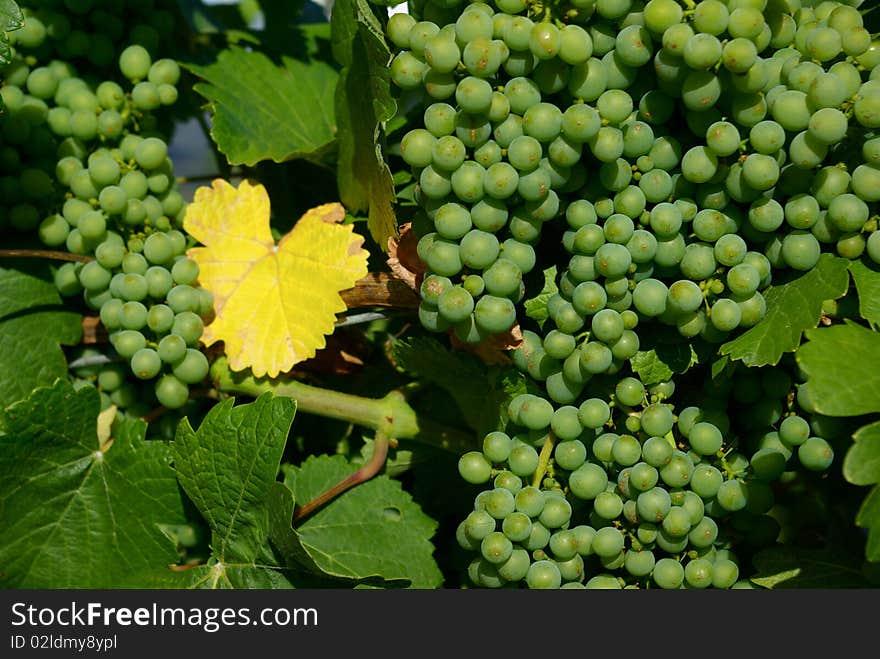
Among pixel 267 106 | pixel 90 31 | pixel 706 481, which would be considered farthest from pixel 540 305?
pixel 90 31

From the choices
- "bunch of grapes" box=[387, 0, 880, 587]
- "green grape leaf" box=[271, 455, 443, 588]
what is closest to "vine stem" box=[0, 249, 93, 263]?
"green grape leaf" box=[271, 455, 443, 588]

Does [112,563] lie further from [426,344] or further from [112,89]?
[112,89]

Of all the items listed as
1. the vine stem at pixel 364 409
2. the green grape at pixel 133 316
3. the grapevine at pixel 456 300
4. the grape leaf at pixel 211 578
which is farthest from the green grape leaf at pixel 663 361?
the green grape at pixel 133 316

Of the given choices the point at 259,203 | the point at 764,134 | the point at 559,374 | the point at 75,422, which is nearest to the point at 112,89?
the point at 259,203

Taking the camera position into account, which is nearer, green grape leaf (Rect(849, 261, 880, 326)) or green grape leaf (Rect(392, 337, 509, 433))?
green grape leaf (Rect(849, 261, 880, 326))

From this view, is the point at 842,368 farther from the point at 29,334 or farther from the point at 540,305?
the point at 29,334

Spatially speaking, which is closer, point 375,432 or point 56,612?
point 56,612

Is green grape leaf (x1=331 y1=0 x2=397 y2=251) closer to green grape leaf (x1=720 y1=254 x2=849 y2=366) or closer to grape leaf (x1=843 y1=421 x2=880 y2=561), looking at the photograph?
green grape leaf (x1=720 y1=254 x2=849 y2=366)
